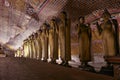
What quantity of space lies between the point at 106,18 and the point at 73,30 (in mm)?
4451

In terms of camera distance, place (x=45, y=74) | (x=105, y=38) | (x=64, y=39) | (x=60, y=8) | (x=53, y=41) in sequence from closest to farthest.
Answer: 1. (x=45, y=74)
2. (x=105, y=38)
3. (x=64, y=39)
4. (x=53, y=41)
5. (x=60, y=8)

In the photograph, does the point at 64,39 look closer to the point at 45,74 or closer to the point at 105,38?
the point at 105,38

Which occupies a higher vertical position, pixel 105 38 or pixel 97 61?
pixel 105 38

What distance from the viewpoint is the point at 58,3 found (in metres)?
6.68

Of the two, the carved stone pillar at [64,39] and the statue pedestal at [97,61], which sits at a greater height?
the carved stone pillar at [64,39]

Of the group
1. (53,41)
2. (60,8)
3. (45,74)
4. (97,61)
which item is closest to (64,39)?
(53,41)

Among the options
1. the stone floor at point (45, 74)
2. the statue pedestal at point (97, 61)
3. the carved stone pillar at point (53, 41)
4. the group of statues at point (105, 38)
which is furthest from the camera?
the statue pedestal at point (97, 61)

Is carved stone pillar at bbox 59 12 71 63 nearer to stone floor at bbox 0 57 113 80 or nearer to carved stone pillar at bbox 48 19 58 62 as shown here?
carved stone pillar at bbox 48 19 58 62

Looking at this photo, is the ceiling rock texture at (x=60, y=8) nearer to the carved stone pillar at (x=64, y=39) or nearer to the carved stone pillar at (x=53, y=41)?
the carved stone pillar at (x=53, y=41)

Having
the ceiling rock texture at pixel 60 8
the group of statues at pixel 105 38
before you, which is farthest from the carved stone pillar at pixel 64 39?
the ceiling rock texture at pixel 60 8

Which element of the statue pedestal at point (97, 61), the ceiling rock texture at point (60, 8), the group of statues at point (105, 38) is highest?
the ceiling rock texture at point (60, 8)

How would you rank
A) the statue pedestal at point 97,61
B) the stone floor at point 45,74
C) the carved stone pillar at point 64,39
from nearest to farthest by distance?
the stone floor at point 45,74 → the carved stone pillar at point 64,39 → the statue pedestal at point 97,61

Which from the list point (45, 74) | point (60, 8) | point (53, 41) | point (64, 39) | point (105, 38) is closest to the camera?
point (45, 74)

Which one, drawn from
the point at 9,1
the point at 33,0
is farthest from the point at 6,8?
the point at 33,0
